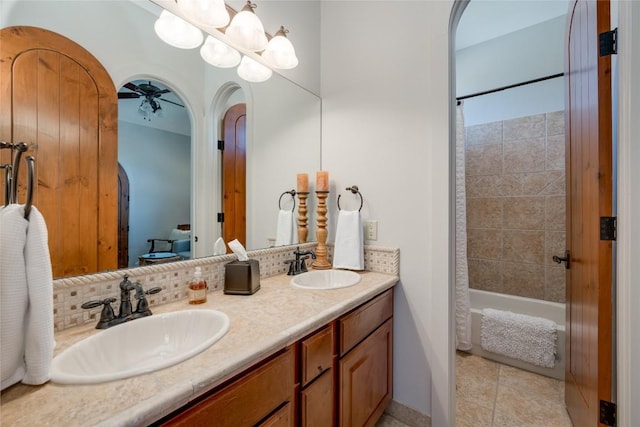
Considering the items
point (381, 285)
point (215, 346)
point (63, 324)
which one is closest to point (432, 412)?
point (381, 285)

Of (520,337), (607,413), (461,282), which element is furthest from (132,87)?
(520,337)

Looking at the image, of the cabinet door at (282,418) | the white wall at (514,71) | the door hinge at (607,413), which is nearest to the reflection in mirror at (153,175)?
the cabinet door at (282,418)

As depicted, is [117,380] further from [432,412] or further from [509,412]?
[509,412]

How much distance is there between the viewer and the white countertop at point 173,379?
1.63 ft

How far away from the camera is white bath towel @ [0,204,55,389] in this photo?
54 centimetres

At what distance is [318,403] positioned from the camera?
1.00 metres

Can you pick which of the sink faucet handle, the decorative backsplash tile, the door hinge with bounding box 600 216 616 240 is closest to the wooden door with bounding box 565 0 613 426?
the door hinge with bounding box 600 216 616 240

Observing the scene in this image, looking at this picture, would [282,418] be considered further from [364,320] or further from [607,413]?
[607,413]

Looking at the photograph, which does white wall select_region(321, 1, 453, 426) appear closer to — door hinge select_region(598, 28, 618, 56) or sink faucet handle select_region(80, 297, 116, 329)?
door hinge select_region(598, 28, 618, 56)

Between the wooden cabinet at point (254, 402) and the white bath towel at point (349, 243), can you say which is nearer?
the wooden cabinet at point (254, 402)

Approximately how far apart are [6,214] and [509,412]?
7.75 feet

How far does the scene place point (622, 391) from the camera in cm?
106

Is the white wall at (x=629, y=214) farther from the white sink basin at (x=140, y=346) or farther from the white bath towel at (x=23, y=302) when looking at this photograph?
the white bath towel at (x=23, y=302)

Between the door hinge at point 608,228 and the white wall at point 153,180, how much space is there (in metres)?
1.71
